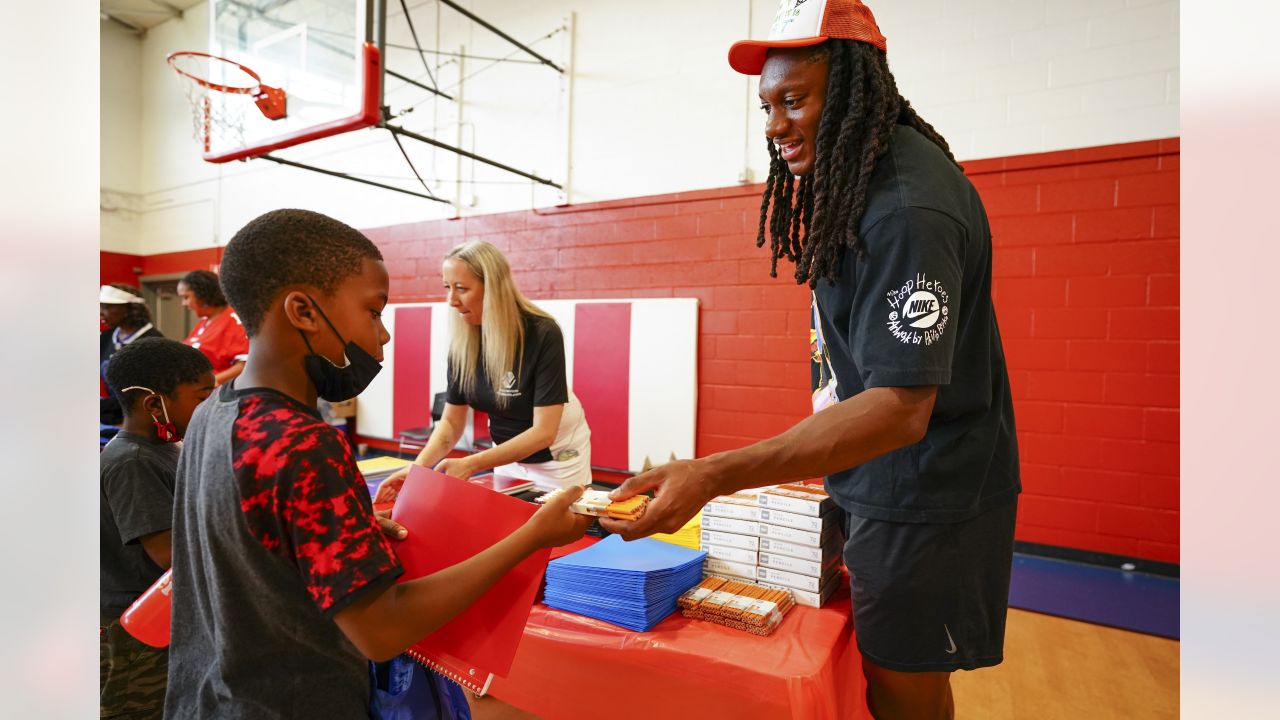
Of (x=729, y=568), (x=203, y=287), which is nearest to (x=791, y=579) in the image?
(x=729, y=568)

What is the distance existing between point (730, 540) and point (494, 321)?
57.6 inches

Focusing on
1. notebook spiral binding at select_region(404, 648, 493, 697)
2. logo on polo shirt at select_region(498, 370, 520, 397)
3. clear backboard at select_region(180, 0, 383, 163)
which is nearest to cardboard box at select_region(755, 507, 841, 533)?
notebook spiral binding at select_region(404, 648, 493, 697)

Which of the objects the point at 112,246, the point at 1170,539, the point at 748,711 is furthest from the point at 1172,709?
the point at 112,246

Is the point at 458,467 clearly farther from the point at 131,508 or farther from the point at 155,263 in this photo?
the point at 155,263

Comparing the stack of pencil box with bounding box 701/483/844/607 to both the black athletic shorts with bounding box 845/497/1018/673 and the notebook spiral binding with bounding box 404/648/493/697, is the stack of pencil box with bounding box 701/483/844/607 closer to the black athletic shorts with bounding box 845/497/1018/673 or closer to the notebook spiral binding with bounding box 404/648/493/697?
the black athletic shorts with bounding box 845/497/1018/673

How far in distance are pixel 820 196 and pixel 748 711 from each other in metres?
1.04

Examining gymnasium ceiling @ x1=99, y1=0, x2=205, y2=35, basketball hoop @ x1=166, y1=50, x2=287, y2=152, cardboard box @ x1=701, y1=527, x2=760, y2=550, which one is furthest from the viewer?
gymnasium ceiling @ x1=99, y1=0, x2=205, y2=35

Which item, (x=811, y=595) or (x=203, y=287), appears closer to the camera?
(x=811, y=595)

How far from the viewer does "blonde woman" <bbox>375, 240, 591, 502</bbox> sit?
271 centimetres

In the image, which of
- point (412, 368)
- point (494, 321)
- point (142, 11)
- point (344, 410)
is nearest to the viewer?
point (494, 321)

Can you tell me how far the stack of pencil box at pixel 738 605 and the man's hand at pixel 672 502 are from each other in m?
0.40

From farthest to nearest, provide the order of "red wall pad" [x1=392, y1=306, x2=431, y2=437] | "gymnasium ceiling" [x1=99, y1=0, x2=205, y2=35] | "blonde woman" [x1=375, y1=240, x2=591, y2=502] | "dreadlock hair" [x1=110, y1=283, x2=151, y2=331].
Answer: "gymnasium ceiling" [x1=99, y1=0, x2=205, y2=35] < "red wall pad" [x1=392, y1=306, x2=431, y2=437] < "dreadlock hair" [x1=110, y1=283, x2=151, y2=331] < "blonde woman" [x1=375, y1=240, x2=591, y2=502]

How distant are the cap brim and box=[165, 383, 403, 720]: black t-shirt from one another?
1.05 m

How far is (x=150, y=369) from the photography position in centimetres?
188
